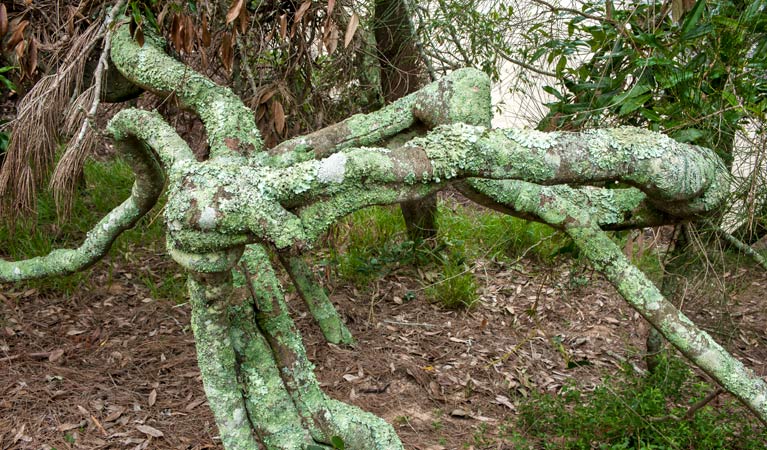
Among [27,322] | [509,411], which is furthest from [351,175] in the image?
[27,322]

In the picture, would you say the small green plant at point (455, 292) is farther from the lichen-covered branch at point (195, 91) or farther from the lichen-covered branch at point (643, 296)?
the lichen-covered branch at point (643, 296)

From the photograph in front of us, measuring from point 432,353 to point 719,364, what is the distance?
2005 millimetres

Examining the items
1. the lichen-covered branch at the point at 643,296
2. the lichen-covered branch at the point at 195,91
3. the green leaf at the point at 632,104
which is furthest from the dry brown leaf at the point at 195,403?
the green leaf at the point at 632,104

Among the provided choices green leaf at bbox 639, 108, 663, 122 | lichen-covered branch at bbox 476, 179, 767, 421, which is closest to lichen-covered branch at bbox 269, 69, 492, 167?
lichen-covered branch at bbox 476, 179, 767, 421

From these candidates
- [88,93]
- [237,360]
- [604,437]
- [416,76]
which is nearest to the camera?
[237,360]

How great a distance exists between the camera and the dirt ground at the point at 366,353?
3.14 metres

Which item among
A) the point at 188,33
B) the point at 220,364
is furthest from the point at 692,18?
the point at 220,364

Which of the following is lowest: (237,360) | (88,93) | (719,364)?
(237,360)

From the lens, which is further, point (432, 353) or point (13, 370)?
point (432, 353)

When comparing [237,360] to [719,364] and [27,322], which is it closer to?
[719,364]

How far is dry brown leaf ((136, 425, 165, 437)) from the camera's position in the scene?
3078 millimetres

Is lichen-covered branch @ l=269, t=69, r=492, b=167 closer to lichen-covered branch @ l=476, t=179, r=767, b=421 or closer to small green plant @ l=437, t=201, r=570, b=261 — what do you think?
lichen-covered branch @ l=476, t=179, r=767, b=421

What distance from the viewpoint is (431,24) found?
3648mm

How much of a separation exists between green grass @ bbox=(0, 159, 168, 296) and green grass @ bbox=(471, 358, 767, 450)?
2.49m
